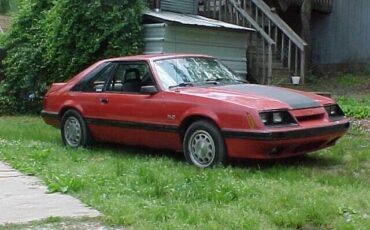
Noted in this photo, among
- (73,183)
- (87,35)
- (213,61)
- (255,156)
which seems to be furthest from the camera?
(87,35)

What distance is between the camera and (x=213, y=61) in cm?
898

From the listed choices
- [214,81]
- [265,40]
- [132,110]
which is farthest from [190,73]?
[265,40]

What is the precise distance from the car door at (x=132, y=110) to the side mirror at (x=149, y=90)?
39 mm

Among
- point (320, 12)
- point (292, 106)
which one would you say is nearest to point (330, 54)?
point (320, 12)

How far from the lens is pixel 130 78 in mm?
8766

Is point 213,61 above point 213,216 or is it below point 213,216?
above

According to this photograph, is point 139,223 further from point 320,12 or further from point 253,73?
point 320,12

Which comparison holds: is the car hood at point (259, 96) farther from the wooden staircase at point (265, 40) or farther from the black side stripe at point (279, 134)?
the wooden staircase at point (265, 40)

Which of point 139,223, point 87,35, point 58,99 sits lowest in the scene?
point 139,223

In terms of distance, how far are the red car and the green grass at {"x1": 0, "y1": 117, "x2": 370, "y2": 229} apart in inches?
10.5

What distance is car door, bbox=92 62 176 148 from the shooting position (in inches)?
315

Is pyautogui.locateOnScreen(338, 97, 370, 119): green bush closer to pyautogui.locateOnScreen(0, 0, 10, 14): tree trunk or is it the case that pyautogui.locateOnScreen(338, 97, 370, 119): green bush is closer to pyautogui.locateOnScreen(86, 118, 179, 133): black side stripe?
pyautogui.locateOnScreen(86, 118, 179, 133): black side stripe

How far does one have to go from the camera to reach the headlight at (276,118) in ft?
22.8

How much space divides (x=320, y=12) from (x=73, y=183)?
14.8 m
